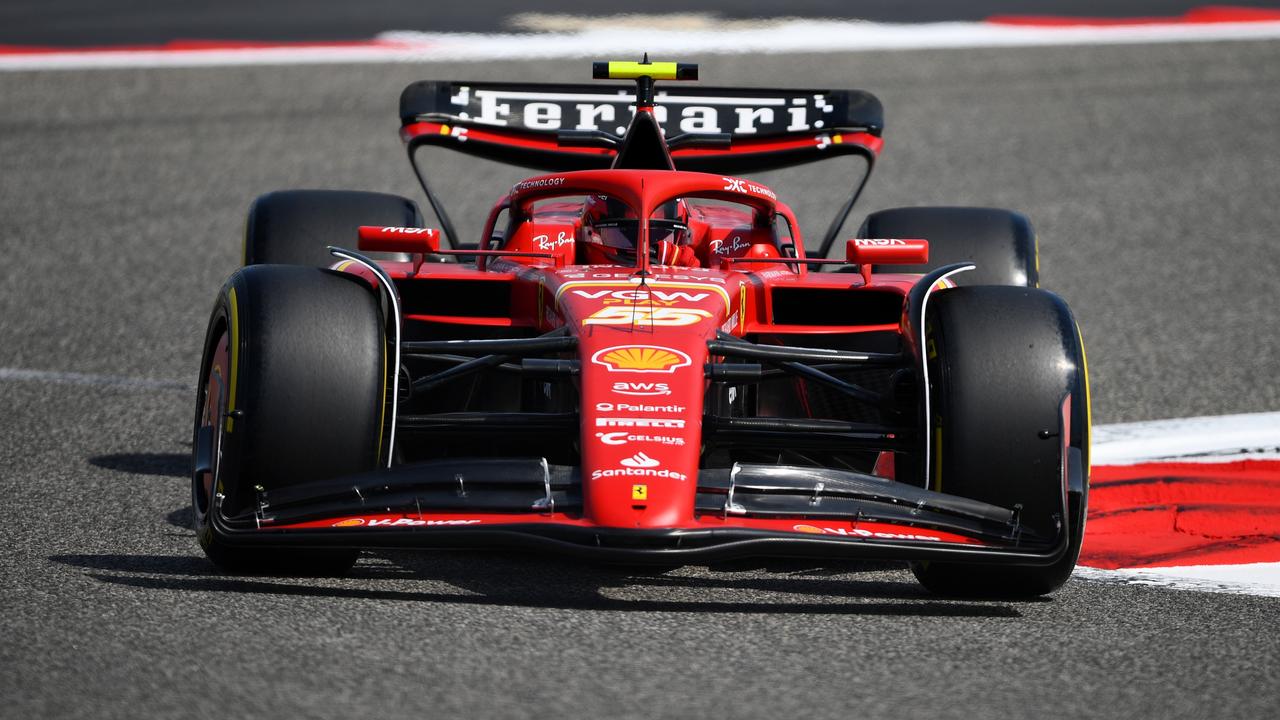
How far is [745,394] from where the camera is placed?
20.1 ft

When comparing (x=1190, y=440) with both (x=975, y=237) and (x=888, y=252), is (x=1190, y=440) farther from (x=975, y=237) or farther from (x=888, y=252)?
(x=888, y=252)

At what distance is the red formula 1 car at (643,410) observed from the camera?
4.71 metres

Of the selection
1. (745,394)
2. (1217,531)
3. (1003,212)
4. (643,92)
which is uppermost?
(643,92)

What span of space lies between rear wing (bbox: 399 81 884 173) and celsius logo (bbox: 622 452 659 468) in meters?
3.16

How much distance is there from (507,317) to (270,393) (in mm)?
1312

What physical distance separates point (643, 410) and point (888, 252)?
125 cm

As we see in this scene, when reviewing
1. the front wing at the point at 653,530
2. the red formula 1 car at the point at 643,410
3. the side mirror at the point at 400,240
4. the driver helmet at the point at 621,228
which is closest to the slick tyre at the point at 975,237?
the red formula 1 car at the point at 643,410

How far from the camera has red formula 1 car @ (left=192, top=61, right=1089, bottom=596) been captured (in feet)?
15.5

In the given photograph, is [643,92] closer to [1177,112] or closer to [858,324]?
[858,324]

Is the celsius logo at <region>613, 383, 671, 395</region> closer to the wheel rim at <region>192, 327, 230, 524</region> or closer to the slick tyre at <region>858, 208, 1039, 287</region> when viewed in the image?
the wheel rim at <region>192, 327, 230, 524</region>

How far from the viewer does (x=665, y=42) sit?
16.7m

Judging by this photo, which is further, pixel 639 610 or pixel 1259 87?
pixel 1259 87

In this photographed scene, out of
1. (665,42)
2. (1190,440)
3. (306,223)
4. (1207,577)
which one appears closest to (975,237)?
(1190,440)

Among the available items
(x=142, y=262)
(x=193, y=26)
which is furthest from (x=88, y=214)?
(x=193, y=26)
